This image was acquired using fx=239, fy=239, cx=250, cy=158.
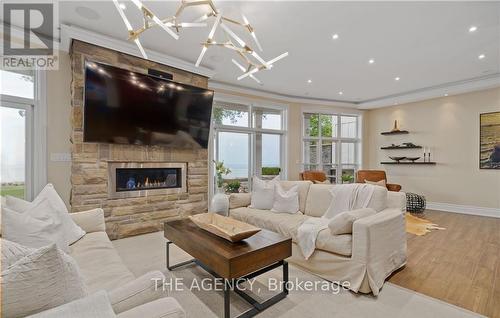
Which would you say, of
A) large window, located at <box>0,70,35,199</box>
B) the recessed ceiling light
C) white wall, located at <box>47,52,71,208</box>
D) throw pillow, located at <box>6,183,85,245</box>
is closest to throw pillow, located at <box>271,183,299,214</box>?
throw pillow, located at <box>6,183,85,245</box>

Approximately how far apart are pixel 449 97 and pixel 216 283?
23.1 feet

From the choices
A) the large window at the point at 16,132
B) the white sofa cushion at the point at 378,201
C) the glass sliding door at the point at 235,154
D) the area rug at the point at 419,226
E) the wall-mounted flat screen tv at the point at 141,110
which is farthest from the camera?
the glass sliding door at the point at 235,154

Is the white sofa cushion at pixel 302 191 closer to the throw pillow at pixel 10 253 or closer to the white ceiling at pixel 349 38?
the white ceiling at pixel 349 38

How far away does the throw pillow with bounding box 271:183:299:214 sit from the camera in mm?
3480

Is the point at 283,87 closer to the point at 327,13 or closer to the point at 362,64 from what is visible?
the point at 362,64

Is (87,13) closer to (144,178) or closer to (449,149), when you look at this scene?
(144,178)

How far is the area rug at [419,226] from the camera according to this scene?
4.11m

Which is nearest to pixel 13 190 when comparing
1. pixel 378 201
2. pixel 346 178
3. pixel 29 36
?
pixel 29 36

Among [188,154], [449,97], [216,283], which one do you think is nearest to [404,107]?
[449,97]

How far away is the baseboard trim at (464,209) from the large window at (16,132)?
8391 mm

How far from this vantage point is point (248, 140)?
608 cm

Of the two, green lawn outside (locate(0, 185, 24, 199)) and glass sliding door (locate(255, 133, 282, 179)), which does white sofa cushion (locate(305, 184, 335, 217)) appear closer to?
glass sliding door (locate(255, 133, 282, 179))

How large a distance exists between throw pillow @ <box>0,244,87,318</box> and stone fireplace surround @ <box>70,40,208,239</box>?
3.05 m

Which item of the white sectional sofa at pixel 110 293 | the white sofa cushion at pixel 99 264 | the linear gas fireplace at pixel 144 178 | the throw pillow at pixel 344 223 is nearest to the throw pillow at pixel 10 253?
the white sectional sofa at pixel 110 293
